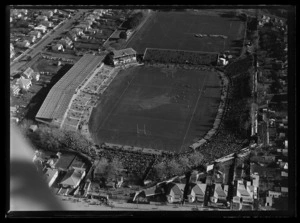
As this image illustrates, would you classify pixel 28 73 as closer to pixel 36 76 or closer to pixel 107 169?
pixel 36 76

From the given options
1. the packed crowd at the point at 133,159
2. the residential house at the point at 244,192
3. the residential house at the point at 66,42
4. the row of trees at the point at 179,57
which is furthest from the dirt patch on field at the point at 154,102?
the residential house at the point at 66,42

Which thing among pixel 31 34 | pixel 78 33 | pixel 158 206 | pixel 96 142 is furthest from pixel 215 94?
pixel 31 34

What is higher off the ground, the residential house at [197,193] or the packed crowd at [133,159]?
the residential house at [197,193]

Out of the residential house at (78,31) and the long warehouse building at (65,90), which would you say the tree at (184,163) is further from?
the residential house at (78,31)

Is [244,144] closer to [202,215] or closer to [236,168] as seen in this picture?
[236,168]

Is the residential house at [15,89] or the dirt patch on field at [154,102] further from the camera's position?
the residential house at [15,89]

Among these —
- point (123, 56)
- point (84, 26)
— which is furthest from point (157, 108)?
point (84, 26)
